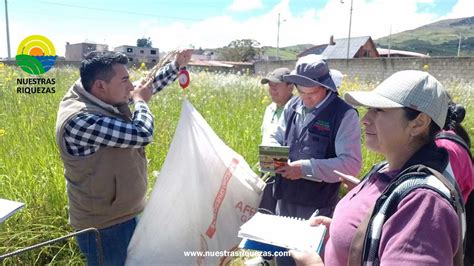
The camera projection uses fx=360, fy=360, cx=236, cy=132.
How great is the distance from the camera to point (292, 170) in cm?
196

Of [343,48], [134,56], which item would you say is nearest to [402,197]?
[134,56]

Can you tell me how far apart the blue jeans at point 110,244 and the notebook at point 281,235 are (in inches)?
31.4

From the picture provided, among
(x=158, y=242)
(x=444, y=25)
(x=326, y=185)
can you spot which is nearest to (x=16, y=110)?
(x=158, y=242)

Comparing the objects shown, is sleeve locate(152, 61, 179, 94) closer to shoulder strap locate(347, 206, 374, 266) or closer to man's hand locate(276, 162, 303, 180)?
man's hand locate(276, 162, 303, 180)

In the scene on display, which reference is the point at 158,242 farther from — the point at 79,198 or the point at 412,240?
the point at 412,240

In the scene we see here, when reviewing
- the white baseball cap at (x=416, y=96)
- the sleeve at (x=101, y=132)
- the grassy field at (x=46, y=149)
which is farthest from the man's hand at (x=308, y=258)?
the grassy field at (x=46, y=149)

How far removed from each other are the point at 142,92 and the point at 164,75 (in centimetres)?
33

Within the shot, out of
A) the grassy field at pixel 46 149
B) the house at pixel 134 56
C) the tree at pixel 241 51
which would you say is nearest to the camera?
the grassy field at pixel 46 149

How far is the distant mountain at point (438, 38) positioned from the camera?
119 meters

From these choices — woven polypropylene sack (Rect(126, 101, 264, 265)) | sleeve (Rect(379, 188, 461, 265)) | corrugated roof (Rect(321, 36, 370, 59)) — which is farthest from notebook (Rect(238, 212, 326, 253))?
corrugated roof (Rect(321, 36, 370, 59))

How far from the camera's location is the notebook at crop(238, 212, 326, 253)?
1286 millimetres

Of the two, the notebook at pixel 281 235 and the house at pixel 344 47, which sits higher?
the house at pixel 344 47

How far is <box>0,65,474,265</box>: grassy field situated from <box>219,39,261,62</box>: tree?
49.0m

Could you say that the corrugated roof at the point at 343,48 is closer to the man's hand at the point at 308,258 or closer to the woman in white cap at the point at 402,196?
the woman in white cap at the point at 402,196
